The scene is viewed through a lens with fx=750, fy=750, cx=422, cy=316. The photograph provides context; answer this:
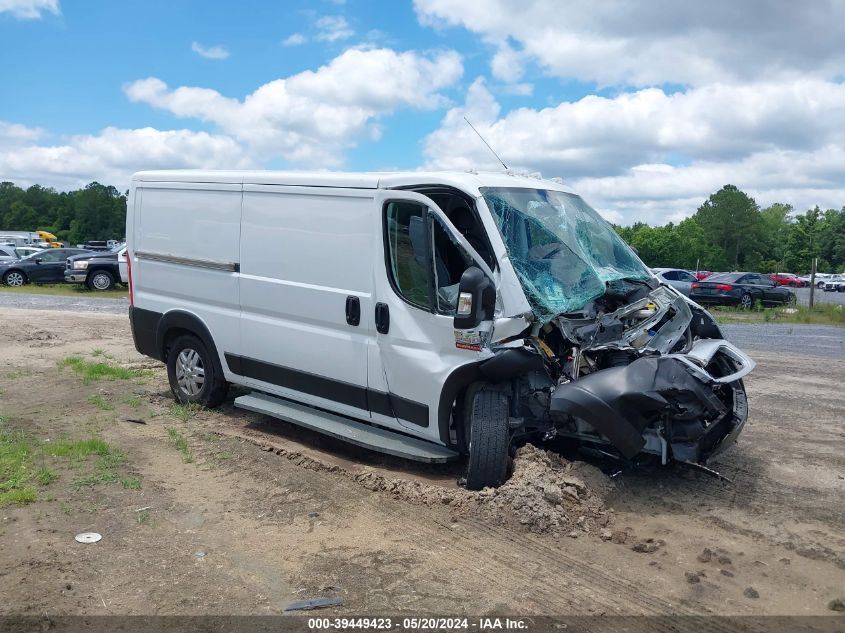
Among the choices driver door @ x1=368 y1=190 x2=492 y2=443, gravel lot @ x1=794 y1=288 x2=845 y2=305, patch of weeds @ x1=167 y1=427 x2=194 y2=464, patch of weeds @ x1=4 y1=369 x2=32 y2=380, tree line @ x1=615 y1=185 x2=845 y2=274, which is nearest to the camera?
driver door @ x1=368 y1=190 x2=492 y2=443

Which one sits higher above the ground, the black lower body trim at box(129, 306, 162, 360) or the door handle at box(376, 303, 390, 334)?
the door handle at box(376, 303, 390, 334)

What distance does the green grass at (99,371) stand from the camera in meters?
9.40

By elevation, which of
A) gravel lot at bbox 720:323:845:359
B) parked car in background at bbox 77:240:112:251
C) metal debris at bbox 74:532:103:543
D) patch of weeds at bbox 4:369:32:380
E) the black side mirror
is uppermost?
parked car in background at bbox 77:240:112:251

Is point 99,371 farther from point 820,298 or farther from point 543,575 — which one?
point 820,298

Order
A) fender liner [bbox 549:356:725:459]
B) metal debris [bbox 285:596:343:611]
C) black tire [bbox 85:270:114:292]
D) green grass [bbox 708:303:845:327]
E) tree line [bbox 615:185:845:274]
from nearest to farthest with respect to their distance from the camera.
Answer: metal debris [bbox 285:596:343:611]
fender liner [bbox 549:356:725:459]
green grass [bbox 708:303:845:327]
black tire [bbox 85:270:114:292]
tree line [bbox 615:185:845:274]

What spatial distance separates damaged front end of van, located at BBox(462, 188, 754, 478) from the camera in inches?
195

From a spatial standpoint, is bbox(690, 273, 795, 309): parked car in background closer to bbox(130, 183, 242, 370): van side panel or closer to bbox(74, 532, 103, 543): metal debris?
bbox(130, 183, 242, 370): van side panel

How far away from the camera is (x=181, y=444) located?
21.8ft

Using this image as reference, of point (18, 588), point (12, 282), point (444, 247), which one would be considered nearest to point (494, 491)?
point (444, 247)

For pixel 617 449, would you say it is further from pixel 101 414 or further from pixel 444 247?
pixel 101 414

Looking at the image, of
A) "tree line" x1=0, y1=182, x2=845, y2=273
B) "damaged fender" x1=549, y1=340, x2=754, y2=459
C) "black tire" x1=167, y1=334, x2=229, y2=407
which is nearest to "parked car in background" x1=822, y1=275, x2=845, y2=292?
"tree line" x1=0, y1=182, x2=845, y2=273

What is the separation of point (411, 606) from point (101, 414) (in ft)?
16.4

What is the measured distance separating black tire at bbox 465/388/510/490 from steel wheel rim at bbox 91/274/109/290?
2184 cm

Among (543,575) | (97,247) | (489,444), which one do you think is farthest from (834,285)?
(543,575)
